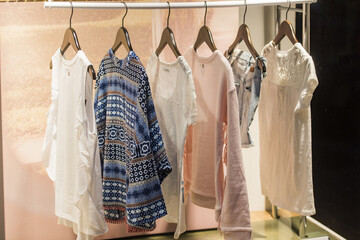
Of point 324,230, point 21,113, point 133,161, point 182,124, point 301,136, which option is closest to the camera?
point 133,161

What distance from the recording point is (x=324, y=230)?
3049 millimetres

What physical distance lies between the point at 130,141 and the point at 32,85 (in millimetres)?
1119

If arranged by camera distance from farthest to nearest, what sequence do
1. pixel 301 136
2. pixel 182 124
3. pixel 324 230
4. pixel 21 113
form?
pixel 324 230 < pixel 21 113 < pixel 301 136 < pixel 182 124

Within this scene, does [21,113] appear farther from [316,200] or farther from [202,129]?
[316,200]

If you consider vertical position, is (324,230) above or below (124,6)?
below

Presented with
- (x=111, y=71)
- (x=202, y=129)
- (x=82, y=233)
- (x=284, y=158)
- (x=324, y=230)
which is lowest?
(x=324, y=230)

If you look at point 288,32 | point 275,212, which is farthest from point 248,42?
point 275,212

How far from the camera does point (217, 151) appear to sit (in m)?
1.92

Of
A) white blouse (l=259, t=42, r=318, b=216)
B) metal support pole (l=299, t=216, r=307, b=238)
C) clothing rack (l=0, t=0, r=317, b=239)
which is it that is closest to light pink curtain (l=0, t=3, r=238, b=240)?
clothing rack (l=0, t=0, r=317, b=239)

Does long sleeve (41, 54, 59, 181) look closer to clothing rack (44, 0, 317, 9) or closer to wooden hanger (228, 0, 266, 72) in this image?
clothing rack (44, 0, 317, 9)

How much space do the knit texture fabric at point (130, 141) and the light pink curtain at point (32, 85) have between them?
928mm

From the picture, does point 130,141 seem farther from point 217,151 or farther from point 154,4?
point 154,4

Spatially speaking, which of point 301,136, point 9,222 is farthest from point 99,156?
point 9,222

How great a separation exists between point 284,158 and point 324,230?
1043mm
